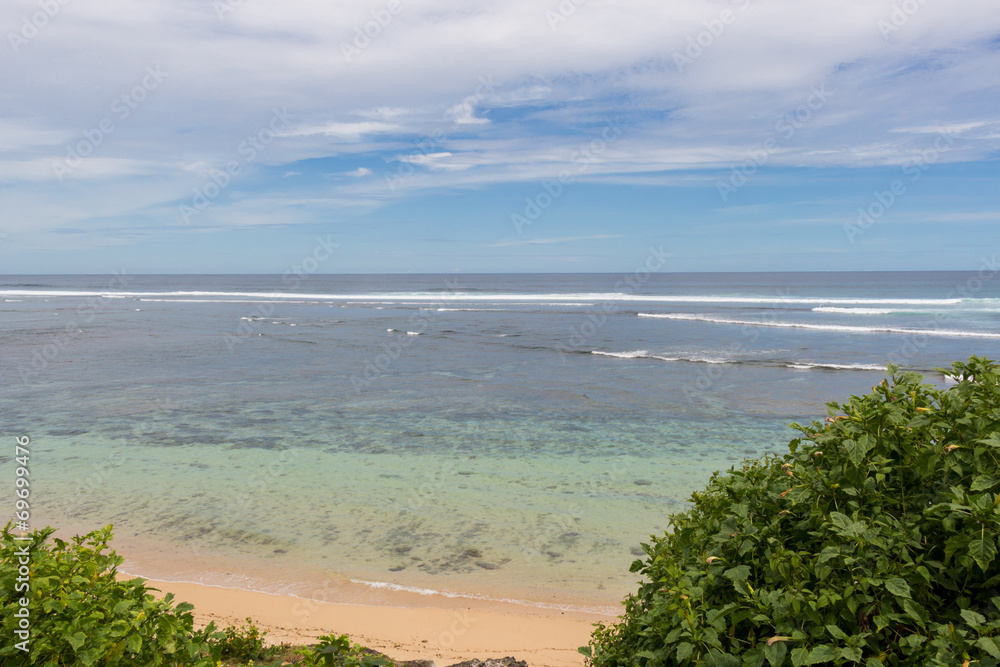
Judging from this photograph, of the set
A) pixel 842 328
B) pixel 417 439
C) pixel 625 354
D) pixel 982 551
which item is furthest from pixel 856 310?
pixel 982 551

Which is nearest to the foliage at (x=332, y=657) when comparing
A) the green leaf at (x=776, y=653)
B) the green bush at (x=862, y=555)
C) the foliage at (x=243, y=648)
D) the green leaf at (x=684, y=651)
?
the green bush at (x=862, y=555)

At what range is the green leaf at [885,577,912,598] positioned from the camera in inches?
92.2

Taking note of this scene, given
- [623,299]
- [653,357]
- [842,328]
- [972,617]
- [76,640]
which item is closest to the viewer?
[972,617]

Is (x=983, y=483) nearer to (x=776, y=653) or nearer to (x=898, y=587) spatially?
(x=898, y=587)

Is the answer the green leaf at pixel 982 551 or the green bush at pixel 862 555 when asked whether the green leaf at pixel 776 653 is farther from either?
the green leaf at pixel 982 551

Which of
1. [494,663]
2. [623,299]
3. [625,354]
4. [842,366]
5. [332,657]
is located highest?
[623,299]

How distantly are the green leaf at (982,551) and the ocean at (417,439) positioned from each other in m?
4.97

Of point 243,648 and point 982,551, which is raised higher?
point 982,551

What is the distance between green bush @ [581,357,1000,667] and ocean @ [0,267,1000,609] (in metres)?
4.32

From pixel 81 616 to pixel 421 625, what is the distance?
3927 millimetres

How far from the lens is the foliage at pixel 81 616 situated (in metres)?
2.79

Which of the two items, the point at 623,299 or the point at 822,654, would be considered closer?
the point at 822,654

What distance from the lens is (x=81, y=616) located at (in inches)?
112

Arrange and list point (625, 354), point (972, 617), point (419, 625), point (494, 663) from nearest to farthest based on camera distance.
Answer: point (972, 617), point (494, 663), point (419, 625), point (625, 354)
